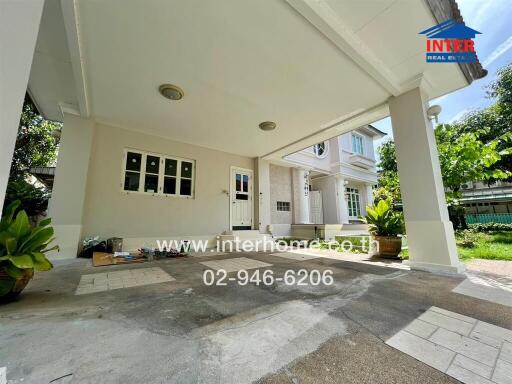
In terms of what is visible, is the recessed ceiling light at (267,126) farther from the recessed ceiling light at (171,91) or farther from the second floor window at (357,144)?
the second floor window at (357,144)

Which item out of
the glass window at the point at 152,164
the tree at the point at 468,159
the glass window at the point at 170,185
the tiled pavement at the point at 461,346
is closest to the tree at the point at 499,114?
the tree at the point at 468,159

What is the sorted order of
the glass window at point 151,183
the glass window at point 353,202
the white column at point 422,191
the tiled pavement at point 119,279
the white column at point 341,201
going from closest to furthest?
the tiled pavement at point 119,279, the white column at point 422,191, the glass window at point 151,183, the white column at point 341,201, the glass window at point 353,202

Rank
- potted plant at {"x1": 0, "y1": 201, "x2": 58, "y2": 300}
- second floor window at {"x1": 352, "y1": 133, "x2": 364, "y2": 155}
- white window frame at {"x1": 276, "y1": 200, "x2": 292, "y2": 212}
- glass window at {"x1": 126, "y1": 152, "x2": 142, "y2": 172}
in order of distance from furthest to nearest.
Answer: second floor window at {"x1": 352, "y1": 133, "x2": 364, "y2": 155}
white window frame at {"x1": 276, "y1": 200, "x2": 292, "y2": 212}
glass window at {"x1": 126, "y1": 152, "x2": 142, "y2": 172}
potted plant at {"x1": 0, "y1": 201, "x2": 58, "y2": 300}

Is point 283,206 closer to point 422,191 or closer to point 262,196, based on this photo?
point 262,196

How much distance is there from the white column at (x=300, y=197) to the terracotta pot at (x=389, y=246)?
417 centimetres

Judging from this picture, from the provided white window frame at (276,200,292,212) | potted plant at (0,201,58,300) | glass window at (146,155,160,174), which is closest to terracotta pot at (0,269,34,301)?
potted plant at (0,201,58,300)

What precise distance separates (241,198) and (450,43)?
18.4 ft

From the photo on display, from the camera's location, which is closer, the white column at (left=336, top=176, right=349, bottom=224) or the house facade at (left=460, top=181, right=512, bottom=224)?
the white column at (left=336, top=176, right=349, bottom=224)

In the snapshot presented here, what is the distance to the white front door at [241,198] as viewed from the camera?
6464 mm

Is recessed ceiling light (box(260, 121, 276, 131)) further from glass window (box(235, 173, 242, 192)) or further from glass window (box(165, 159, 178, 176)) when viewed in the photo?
glass window (box(165, 159, 178, 176))

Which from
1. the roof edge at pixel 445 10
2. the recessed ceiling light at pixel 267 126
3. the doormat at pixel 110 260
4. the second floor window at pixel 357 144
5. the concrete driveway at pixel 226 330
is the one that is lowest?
the concrete driveway at pixel 226 330

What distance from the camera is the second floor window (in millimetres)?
10368

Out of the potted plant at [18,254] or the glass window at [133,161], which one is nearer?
the potted plant at [18,254]

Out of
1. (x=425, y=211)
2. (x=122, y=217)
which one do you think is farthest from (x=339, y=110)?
(x=122, y=217)
